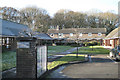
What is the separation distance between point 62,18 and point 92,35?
63.9ft

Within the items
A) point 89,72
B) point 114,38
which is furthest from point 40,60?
point 114,38

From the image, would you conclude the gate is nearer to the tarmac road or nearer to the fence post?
the fence post

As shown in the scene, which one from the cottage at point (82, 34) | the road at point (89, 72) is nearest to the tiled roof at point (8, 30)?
the road at point (89, 72)

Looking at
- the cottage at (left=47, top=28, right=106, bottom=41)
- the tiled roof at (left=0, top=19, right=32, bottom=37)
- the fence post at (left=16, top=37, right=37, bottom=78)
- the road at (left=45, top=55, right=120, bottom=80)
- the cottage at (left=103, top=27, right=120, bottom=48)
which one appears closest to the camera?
the fence post at (left=16, top=37, right=37, bottom=78)

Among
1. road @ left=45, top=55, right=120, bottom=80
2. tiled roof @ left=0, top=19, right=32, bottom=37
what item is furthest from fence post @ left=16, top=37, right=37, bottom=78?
tiled roof @ left=0, top=19, right=32, bottom=37

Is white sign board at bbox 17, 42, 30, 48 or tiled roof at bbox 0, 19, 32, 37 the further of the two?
tiled roof at bbox 0, 19, 32, 37

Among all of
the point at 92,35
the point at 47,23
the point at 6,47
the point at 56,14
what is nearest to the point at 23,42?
the point at 6,47

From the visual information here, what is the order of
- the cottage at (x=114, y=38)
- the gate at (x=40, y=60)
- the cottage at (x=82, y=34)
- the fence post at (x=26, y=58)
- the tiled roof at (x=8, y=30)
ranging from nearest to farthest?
the fence post at (x=26, y=58)
the gate at (x=40, y=60)
the tiled roof at (x=8, y=30)
the cottage at (x=114, y=38)
the cottage at (x=82, y=34)

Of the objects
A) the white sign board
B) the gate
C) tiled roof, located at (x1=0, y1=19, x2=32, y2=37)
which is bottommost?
the gate

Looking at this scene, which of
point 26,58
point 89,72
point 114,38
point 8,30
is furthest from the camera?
point 114,38

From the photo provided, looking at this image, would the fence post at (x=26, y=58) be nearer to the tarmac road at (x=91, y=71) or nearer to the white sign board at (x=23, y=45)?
the white sign board at (x=23, y=45)

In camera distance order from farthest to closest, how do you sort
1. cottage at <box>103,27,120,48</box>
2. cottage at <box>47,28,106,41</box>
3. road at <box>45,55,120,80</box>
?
cottage at <box>47,28,106,41</box>, cottage at <box>103,27,120,48</box>, road at <box>45,55,120,80</box>

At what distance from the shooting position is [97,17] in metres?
63.5

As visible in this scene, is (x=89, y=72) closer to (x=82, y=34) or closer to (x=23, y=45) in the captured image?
(x=23, y=45)
